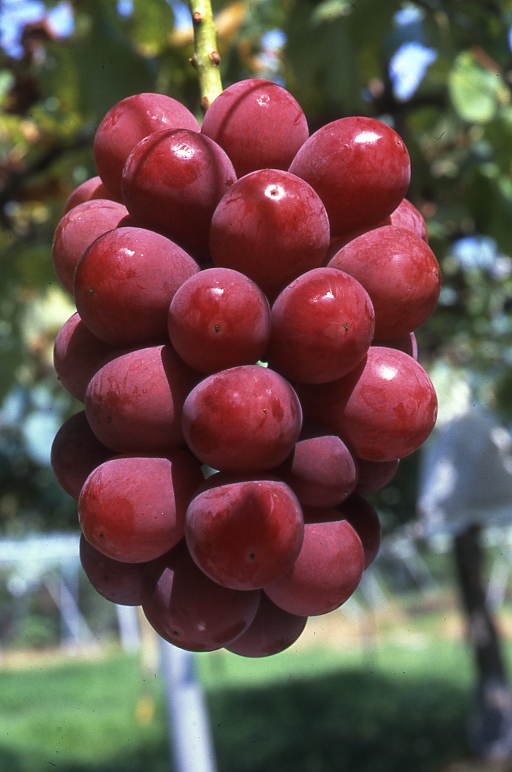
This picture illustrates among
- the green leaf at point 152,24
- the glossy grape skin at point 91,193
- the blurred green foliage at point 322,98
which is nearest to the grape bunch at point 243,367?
the glossy grape skin at point 91,193

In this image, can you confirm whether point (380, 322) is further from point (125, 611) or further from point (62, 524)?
point (125, 611)

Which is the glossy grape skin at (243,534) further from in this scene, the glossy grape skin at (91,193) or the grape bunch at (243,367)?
the glossy grape skin at (91,193)

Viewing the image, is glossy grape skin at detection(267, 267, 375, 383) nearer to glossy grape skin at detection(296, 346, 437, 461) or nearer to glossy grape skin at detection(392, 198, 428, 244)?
glossy grape skin at detection(296, 346, 437, 461)

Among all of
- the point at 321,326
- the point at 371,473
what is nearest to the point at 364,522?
the point at 371,473

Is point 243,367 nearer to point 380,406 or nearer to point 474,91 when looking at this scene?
point 380,406

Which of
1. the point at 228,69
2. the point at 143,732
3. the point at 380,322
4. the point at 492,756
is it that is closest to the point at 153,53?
the point at 228,69

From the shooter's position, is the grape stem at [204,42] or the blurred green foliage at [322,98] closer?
the grape stem at [204,42]
